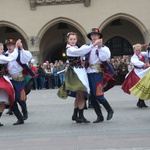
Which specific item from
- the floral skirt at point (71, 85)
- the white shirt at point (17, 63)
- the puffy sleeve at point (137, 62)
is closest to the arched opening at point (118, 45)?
the puffy sleeve at point (137, 62)

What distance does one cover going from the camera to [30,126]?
7074 mm

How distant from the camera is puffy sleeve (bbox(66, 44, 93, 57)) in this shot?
6.52m

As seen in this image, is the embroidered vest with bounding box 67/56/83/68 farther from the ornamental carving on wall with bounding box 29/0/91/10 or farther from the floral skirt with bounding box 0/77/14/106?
the ornamental carving on wall with bounding box 29/0/91/10

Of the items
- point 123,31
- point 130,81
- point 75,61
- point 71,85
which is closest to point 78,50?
point 75,61

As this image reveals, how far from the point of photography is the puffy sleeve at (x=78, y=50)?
6.52 metres

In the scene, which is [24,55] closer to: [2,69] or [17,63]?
[17,63]

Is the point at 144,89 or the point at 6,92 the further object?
the point at 144,89

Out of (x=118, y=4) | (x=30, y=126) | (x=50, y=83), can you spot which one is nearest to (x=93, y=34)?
(x=30, y=126)

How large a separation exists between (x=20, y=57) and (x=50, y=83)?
549 inches

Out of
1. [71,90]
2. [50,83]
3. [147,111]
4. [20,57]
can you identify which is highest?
[20,57]

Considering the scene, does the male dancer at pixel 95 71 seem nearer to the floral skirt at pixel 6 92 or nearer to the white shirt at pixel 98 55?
the white shirt at pixel 98 55

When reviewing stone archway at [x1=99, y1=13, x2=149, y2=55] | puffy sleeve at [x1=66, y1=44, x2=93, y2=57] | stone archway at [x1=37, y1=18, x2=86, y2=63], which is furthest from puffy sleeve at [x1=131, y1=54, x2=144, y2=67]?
stone archway at [x1=99, y1=13, x2=149, y2=55]

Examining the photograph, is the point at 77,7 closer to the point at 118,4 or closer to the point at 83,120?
the point at 118,4

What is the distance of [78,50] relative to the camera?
6.58 m
